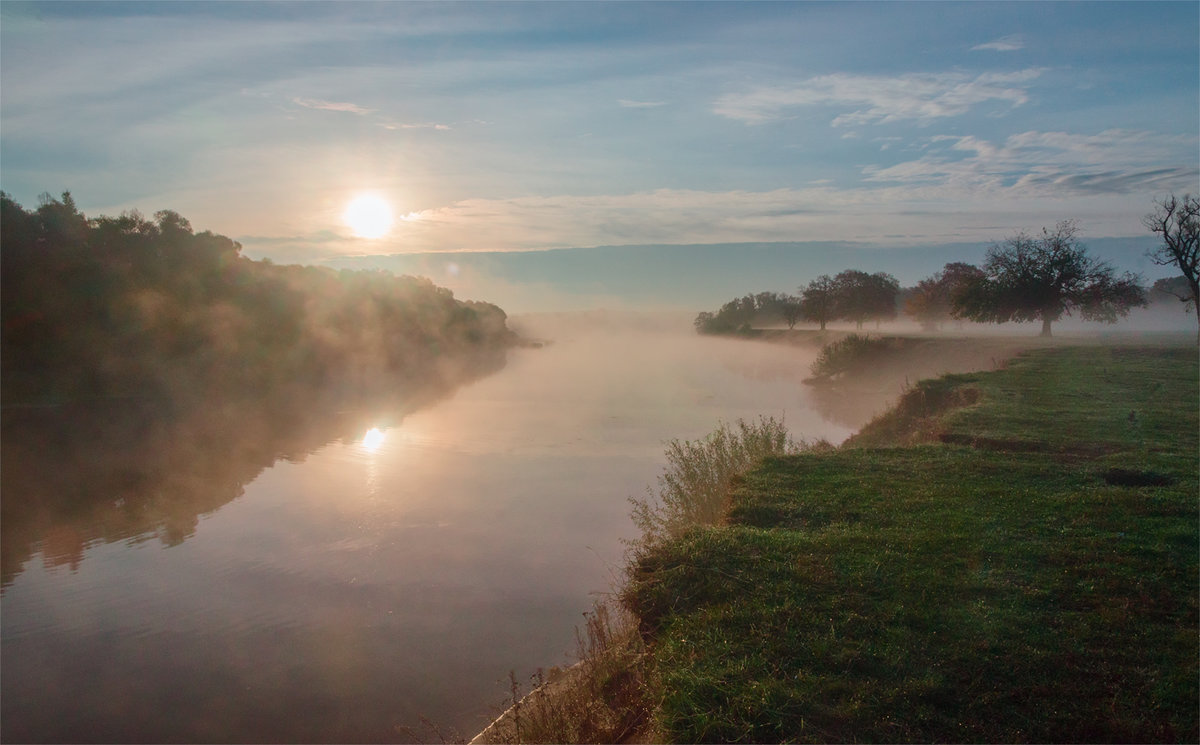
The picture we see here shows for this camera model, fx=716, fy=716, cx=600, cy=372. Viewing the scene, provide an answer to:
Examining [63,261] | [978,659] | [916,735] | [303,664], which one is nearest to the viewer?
[916,735]

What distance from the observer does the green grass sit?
3.84 m

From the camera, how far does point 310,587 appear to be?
10.2 metres

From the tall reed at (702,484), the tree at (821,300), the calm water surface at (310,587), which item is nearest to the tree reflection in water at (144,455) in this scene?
the calm water surface at (310,587)

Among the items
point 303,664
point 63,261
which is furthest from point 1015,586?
point 63,261

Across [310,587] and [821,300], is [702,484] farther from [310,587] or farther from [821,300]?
[821,300]

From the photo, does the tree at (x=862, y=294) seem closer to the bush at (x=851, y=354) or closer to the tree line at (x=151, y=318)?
the bush at (x=851, y=354)

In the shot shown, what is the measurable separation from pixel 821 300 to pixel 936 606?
54.4m

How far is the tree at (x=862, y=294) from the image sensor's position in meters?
54.5

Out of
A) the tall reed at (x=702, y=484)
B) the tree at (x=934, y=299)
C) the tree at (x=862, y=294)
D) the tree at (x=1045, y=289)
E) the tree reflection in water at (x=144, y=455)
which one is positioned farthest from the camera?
the tree at (x=862, y=294)

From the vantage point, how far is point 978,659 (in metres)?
4.20

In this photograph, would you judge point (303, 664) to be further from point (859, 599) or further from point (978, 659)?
point (978, 659)

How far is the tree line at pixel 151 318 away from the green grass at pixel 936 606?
111 feet

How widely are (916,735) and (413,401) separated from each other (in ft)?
100

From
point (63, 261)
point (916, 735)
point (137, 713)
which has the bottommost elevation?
point (137, 713)
